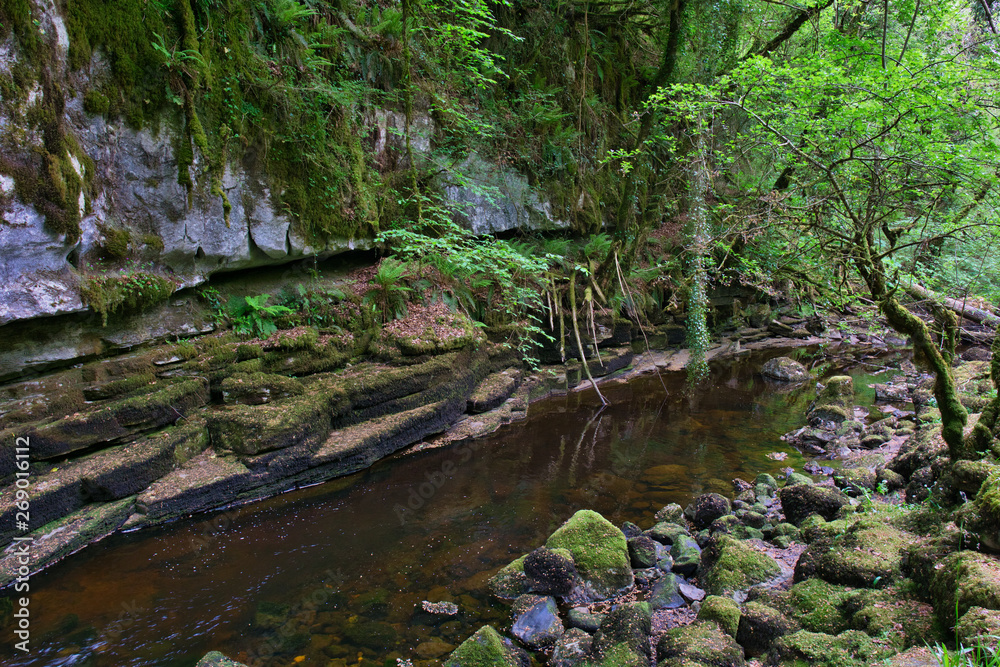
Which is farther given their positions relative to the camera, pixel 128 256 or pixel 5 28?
pixel 128 256

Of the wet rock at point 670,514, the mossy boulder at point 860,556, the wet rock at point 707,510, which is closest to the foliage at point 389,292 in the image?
the wet rock at point 670,514

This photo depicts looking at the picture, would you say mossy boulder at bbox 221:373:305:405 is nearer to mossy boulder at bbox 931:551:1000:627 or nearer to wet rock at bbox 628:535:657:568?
wet rock at bbox 628:535:657:568

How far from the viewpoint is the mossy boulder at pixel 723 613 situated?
3.65 m

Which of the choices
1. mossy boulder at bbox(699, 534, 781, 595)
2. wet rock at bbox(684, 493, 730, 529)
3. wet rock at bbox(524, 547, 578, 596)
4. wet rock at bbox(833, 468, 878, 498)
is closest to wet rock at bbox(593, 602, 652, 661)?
wet rock at bbox(524, 547, 578, 596)

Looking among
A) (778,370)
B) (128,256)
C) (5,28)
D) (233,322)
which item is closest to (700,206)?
(778,370)

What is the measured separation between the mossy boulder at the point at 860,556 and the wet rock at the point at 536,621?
2.14m

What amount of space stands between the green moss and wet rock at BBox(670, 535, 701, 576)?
7.45 metres

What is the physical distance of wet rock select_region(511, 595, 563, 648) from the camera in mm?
4023

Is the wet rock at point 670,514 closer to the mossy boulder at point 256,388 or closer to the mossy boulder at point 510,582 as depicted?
the mossy boulder at point 510,582

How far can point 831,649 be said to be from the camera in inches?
119

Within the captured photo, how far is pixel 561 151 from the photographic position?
43.2 feet

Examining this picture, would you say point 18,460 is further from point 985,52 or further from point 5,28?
point 985,52

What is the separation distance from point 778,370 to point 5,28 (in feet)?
48.1

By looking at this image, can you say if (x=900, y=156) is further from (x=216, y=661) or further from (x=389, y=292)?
(x=216, y=661)
